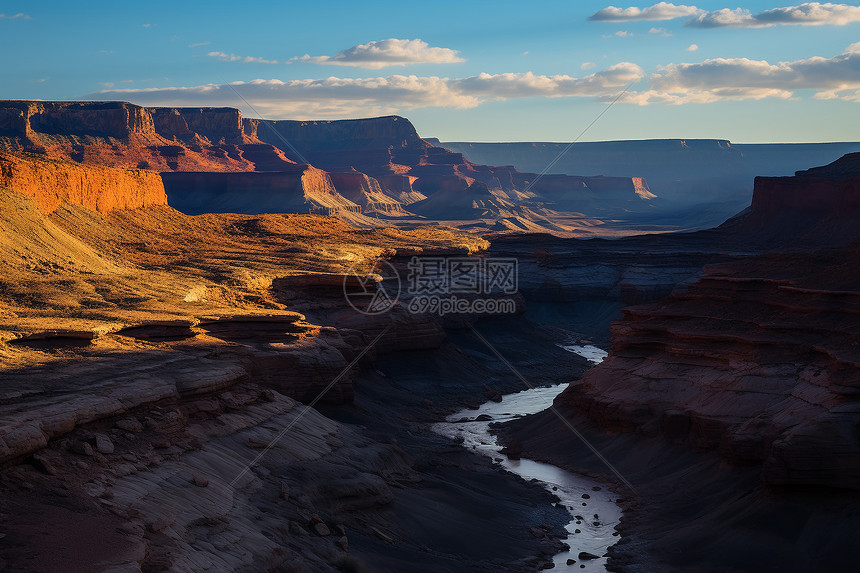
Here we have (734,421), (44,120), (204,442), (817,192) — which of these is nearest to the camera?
(204,442)

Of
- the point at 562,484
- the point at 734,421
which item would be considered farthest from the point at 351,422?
the point at 734,421

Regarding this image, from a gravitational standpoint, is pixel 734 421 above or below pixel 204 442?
below

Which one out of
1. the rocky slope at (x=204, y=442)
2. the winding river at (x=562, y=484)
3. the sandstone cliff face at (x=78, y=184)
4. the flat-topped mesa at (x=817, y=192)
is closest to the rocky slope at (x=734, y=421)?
the winding river at (x=562, y=484)

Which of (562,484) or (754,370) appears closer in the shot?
(754,370)

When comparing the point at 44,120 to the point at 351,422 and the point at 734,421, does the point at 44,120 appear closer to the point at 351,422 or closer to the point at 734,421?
the point at 351,422

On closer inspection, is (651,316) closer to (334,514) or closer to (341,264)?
(334,514)

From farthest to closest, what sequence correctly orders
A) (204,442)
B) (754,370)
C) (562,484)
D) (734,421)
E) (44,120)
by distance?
(44,120) → (562,484) → (754,370) → (734,421) → (204,442)
